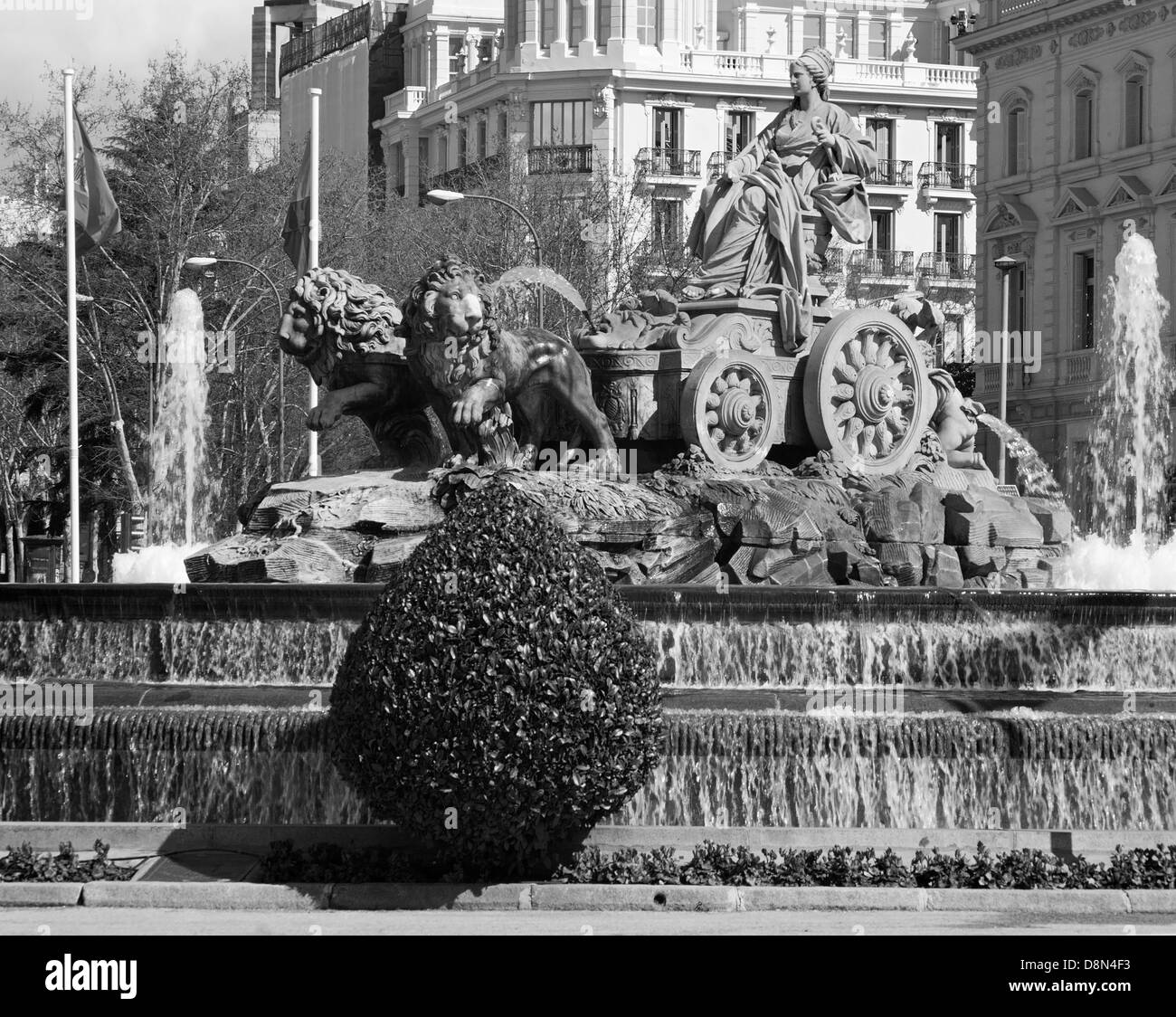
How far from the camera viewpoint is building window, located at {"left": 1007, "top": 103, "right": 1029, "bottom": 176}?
2713 inches

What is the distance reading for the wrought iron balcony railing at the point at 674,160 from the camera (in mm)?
82625

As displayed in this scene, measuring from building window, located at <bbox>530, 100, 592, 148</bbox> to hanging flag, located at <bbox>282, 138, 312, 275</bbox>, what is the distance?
4310 centimetres

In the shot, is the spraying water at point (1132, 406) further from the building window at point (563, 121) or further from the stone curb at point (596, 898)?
the stone curb at point (596, 898)

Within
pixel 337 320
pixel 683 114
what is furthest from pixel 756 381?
pixel 683 114

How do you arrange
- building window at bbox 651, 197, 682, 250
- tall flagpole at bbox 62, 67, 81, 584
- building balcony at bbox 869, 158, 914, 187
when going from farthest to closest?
building balcony at bbox 869, 158, 914, 187 < building window at bbox 651, 197, 682, 250 < tall flagpole at bbox 62, 67, 81, 584

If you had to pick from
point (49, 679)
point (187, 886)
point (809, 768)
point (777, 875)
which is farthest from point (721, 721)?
point (49, 679)

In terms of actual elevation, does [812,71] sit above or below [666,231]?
below

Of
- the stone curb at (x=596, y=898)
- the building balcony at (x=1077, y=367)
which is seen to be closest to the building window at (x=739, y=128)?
the building balcony at (x=1077, y=367)

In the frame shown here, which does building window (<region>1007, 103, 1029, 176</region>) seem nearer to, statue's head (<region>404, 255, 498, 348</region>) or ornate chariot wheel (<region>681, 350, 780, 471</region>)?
ornate chariot wheel (<region>681, 350, 780, 471</region>)

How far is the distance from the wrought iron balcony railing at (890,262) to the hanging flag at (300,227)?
43.6 meters

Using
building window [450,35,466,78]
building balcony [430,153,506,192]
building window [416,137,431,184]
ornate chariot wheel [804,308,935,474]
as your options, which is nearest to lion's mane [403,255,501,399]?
ornate chariot wheel [804,308,935,474]

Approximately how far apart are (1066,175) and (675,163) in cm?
2007

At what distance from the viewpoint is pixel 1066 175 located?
66.6 m

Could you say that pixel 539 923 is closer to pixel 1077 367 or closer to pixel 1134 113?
pixel 1077 367
